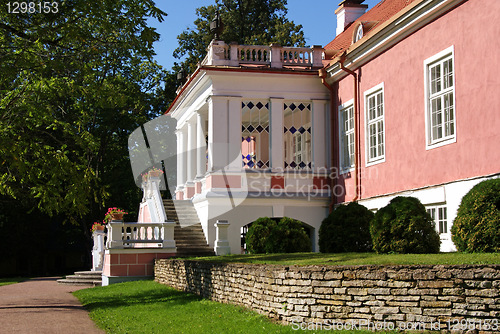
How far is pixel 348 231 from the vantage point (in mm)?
14039

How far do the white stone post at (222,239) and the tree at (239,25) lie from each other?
69.2 feet

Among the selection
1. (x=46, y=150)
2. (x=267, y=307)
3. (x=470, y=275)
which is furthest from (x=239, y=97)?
(x=470, y=275)

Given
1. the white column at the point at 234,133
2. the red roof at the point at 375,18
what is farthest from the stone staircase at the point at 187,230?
the red roof at the point at 375,18

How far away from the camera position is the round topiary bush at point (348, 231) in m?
14.0

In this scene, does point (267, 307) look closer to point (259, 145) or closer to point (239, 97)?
point (239, 97)

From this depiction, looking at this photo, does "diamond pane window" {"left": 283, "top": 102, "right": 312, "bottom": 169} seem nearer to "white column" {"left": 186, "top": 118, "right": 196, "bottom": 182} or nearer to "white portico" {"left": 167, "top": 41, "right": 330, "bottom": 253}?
"white portico" {"left": 167, "top": 41, "right": 330, "bottom": 253}

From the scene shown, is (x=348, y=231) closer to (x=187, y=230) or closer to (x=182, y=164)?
(x=187, y=230)

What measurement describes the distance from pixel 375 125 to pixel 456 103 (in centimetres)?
426

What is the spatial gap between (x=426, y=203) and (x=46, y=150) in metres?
8.90

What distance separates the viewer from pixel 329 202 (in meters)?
20.9

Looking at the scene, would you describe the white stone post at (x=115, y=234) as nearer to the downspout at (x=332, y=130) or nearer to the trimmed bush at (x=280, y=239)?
the trimmed bush at (x=280, y=239)

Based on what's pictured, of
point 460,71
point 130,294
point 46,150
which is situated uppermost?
point 460,71

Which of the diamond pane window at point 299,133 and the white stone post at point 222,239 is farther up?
the diamond pane window at point 299,133

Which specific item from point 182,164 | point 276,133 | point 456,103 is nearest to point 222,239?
point 276,133
